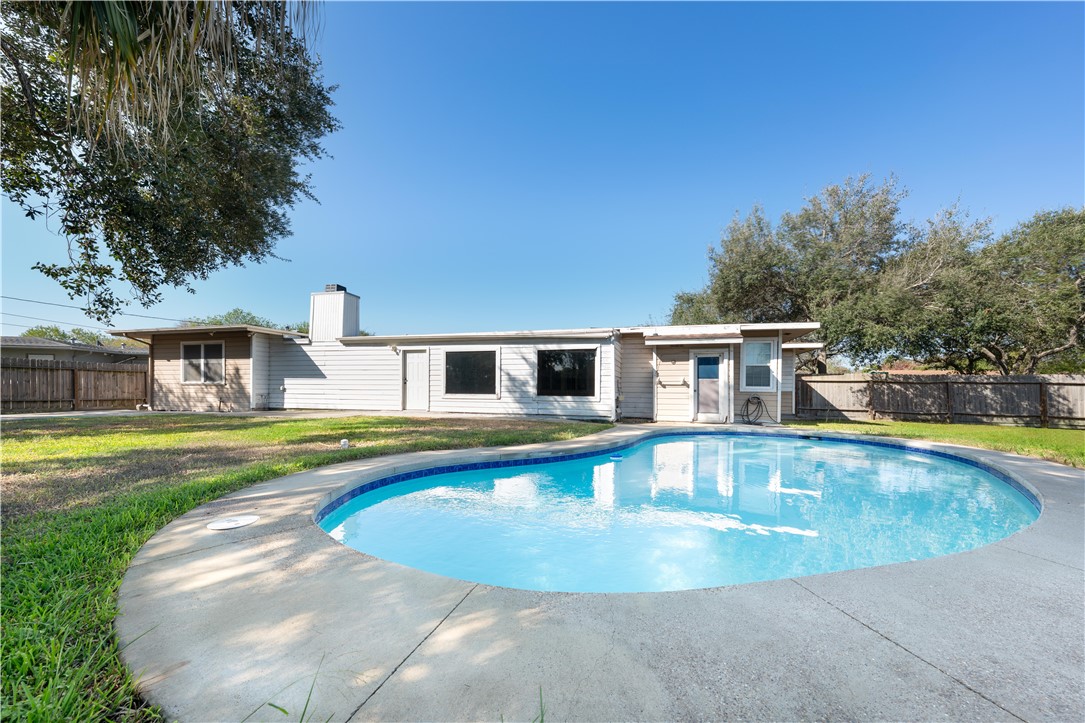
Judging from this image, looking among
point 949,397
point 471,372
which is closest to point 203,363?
point 471,372

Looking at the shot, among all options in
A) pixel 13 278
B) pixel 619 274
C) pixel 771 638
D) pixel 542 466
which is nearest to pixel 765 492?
pixel 542 466

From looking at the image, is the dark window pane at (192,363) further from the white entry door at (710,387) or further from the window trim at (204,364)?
the white entry door at (710,387)

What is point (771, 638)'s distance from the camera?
1578 millimetres

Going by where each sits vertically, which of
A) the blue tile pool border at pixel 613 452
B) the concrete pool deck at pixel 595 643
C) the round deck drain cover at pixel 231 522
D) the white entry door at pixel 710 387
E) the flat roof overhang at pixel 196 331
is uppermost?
the flat roof overhang at pixel 196 331

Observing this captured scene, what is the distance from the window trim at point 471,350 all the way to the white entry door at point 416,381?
20.7 inches

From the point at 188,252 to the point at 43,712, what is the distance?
789 centimetres

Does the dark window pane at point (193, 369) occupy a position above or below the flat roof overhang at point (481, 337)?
below

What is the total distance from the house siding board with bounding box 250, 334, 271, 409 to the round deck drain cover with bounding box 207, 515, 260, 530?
40.8ft

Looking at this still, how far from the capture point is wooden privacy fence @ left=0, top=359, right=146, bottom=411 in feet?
39.6

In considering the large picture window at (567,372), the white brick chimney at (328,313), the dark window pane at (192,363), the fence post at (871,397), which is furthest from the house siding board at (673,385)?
the dark window pane at (192,363)

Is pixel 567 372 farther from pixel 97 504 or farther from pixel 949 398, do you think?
pixel 949 398

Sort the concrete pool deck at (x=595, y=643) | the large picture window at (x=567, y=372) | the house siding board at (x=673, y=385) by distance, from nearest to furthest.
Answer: the concrete pool deck at (x=595, y=643) → the house siding board at (x=673, y=385) → the large picture window at (x=567, y=372)

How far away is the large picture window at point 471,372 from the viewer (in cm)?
1217

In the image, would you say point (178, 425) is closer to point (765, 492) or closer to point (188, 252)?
point (188, 252)
